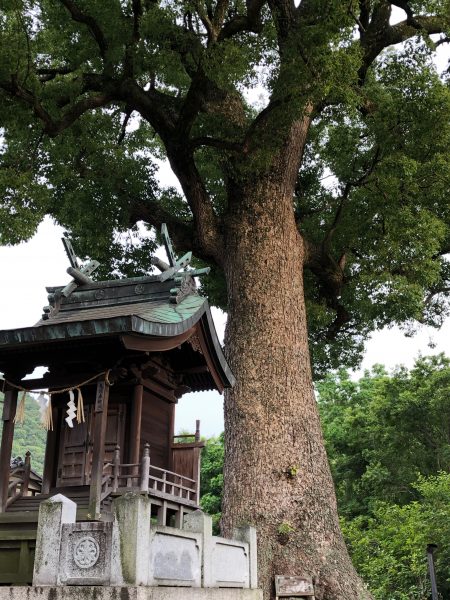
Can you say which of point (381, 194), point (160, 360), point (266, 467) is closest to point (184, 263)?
point (160, 360)

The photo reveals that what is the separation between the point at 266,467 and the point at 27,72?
8.17m

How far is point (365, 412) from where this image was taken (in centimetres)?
2983

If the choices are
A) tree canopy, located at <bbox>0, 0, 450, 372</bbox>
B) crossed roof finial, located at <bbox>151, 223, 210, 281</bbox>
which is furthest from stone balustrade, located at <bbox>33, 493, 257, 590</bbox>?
tree canopy, located at <bbox>0, 0, 450, 372</bbox>

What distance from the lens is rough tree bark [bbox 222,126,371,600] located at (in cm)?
941

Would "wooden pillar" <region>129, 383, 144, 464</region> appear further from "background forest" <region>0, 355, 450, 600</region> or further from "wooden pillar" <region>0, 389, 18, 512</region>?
"background forest" <region>0, 355, 450, 600</region>

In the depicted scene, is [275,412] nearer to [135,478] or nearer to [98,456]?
[135,478]

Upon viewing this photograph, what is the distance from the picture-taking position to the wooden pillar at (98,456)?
24.7 feet

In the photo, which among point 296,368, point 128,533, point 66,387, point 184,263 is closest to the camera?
point 128,533

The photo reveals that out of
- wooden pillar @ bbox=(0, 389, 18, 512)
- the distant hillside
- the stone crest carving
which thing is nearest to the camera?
the stone crest carving

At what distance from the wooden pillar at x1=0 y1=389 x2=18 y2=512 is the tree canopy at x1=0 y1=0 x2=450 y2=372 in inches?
202

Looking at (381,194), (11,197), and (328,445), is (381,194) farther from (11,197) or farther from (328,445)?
(328,445)

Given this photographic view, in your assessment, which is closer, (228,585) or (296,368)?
(228,585)

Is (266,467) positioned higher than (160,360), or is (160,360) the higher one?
(160,360)

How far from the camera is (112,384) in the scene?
8.23 metres
